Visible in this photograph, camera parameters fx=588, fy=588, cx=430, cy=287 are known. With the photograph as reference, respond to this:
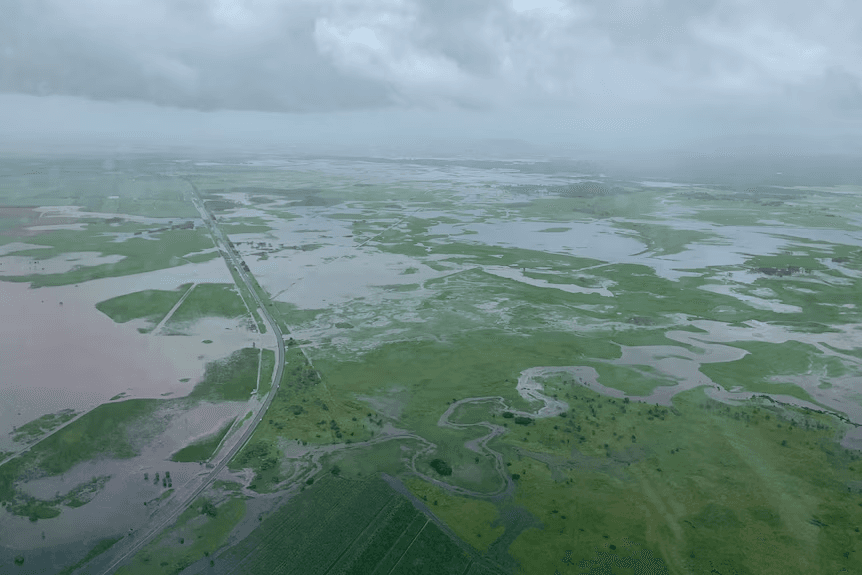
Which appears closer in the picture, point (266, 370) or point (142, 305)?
point (266, 370)

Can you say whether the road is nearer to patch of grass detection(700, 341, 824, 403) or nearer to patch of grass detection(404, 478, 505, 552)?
patch of grass detection(404, 478, 505, 552)

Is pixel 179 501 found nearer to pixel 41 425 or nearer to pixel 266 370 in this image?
pixel 41 425

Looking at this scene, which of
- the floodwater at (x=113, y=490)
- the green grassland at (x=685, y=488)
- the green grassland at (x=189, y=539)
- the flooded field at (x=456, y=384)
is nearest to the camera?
the green grassland at (x=189, y=539)

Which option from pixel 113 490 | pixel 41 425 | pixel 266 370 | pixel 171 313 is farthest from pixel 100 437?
pixel 171 313

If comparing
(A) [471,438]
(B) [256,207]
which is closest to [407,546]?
(A) [471,438]

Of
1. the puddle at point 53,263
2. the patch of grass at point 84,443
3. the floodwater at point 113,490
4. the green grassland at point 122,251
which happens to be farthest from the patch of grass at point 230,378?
the puddle at point 53,263

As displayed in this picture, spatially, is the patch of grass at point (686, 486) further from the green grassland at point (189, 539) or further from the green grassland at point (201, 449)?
the green grassland at point (201, 449)

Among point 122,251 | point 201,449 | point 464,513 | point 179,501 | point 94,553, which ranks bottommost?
point 94,553

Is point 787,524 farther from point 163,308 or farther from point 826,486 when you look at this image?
point 163,308
